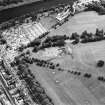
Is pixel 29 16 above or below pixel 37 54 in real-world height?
above

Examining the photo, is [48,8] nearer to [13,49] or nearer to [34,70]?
[13,49]

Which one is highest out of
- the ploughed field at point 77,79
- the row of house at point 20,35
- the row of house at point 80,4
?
the row of house at point 80,4

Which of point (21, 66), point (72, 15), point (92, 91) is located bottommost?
point (92, 91)

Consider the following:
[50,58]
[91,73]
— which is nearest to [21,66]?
[50,58]

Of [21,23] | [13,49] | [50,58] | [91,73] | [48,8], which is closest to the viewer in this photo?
[91,73]

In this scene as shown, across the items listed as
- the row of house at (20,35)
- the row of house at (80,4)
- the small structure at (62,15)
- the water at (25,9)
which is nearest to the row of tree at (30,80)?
the row of house at (20,35)

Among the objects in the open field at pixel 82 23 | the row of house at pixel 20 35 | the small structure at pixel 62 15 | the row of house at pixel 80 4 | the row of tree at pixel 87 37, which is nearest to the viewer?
the row of tree at pixel 87 37

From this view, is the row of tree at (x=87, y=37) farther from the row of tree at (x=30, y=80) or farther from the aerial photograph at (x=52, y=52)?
the row of tree at (x=30, y=80)

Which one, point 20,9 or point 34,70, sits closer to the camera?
point 34,70
